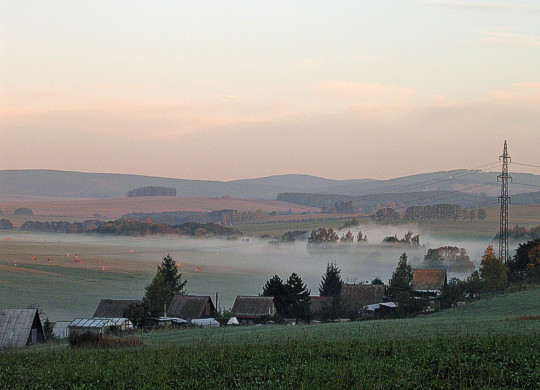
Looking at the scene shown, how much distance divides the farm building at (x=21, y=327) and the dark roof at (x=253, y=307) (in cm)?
1776

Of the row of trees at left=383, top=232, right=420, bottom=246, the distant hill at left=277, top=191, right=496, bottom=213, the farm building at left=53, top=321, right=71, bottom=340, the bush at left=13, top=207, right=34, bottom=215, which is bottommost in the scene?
the farm building at left=53, top=321, right=71, bottom=340

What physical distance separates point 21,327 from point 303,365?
28294 millimetres

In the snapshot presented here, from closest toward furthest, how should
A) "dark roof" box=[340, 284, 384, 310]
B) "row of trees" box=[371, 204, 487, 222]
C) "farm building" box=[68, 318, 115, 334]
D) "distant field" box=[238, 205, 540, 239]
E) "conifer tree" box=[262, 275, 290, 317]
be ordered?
1. "farm building" box=[68, 318, 115, 334]
2. "conifer tree" box=[262, 275, 290, 317]
3. "dark roof" box=[340, 284, 384, 310]
4. "distant field" box=[238, 205, 540, 239]
5. "row of trees" box=[371, 204, 487, 222]

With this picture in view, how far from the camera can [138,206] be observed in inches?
7087

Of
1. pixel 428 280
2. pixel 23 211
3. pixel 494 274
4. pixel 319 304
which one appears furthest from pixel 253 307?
pixel 23 211

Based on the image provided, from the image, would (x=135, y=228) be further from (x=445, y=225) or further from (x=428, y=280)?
(x=428, y=280)

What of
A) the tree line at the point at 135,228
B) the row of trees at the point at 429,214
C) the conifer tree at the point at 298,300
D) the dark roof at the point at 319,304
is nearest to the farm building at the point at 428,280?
the dark roof at the point at 319,304

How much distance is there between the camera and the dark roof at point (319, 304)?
62.2 m

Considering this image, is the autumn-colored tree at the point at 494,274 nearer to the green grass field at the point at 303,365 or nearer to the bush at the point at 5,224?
the green grass field at the point at 303,365

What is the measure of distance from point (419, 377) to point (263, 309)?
41278mm

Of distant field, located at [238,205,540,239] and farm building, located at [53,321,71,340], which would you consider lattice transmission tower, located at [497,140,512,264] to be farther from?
distant field, located at [238,205,540,239]

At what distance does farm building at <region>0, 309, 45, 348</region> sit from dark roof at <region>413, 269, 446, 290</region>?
46.6 m

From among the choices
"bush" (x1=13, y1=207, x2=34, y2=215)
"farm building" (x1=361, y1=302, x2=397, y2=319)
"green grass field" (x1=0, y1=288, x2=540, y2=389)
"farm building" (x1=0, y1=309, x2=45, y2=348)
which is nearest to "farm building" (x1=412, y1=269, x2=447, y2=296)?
"farm building" (x1=361, y1=302, x2=397, y2=319)

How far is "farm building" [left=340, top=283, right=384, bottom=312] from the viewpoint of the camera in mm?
65281
